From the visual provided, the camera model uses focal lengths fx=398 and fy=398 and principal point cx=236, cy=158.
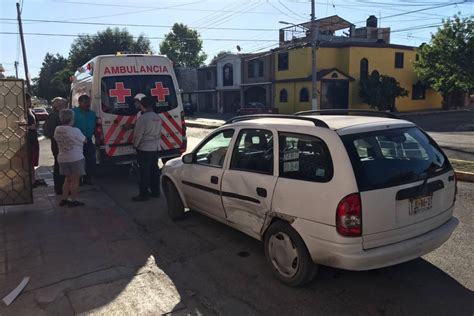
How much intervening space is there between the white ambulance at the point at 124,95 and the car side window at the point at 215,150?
3.41 m

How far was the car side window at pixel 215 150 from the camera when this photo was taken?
4654 mm

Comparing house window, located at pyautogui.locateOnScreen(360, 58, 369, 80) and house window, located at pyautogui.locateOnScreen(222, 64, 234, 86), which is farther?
house window, located at pyautogui.locateOnScreen(222, 64, 234, 86)

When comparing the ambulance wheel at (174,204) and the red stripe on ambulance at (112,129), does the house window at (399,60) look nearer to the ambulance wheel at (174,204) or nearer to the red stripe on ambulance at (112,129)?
the red stripe on ambulance at (112,129)

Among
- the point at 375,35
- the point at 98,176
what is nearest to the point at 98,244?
the point at 98,176

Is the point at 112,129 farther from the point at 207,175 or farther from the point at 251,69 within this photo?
the point at 251,69

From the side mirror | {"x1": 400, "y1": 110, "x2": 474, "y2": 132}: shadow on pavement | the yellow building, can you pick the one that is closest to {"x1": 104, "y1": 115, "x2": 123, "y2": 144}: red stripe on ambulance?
the side mirror

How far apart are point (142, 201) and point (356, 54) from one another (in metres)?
29.0

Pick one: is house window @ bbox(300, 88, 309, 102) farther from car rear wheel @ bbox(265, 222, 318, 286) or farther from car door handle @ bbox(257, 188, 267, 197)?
car rear wheel @ bbox(265, 222, 318, 286)

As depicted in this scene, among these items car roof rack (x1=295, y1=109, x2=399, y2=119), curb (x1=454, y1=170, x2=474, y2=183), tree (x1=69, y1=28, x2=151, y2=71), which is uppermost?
tree (x1=69, y1=28, x2=151, y2=71)

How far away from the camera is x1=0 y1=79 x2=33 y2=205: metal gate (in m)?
5.64

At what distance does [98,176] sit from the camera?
9.25 metres

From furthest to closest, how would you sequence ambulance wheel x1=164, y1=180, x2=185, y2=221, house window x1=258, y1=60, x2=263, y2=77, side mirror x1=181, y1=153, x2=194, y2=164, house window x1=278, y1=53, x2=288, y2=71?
house window x1=258, y1=60, x2=263, y2=77
house window x1=278, y1=53, x2=288, y2=71
ambulance wheel x1=164, y1=180, x2=185, y2=221
side mirror x1=181, y1=153, x2=194, y2=164

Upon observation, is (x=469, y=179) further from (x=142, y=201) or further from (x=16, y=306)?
(x=16, y=306)

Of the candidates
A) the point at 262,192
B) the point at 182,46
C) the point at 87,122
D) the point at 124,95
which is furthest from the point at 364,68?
the point at 182,46
